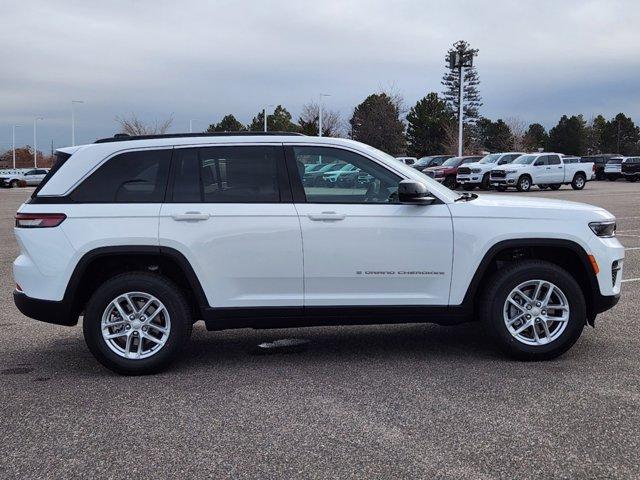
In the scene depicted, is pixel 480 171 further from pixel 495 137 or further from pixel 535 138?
pixel 535 138

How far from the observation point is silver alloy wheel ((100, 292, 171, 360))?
5.09m

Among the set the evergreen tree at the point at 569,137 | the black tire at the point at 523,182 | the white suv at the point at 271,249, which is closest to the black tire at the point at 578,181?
the black tire at the point at 523,182

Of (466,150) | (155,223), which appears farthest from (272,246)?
(466,150)

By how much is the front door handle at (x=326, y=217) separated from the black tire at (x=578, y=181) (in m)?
32.0

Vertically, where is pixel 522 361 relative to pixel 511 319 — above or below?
below

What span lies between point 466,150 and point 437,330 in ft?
224

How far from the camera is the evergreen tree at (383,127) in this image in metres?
70.1

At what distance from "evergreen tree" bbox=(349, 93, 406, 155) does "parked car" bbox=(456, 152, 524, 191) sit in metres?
34.0

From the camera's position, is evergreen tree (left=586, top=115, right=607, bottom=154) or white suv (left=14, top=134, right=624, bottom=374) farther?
evergreen tree (left=586, top=115, right=607, bottom=154)

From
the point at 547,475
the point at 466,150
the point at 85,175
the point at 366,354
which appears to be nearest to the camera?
the point at 547,475

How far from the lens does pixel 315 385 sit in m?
4.88

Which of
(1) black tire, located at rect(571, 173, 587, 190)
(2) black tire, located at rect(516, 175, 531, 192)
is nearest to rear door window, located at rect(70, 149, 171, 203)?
(2) black tire, located at rect(516, 175, 531, 192)

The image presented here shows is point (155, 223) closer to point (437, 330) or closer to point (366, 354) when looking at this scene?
point (366, 354)

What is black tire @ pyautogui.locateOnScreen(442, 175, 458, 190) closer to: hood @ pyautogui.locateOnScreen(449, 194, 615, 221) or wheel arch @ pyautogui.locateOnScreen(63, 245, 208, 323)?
hood @ pyautogui.locateOnScreen(449, 194, 615, 221)
